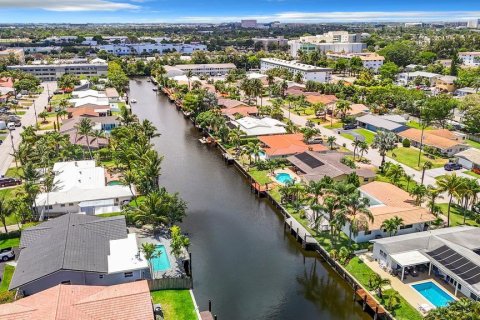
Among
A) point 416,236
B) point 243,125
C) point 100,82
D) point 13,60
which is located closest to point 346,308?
point 416,236

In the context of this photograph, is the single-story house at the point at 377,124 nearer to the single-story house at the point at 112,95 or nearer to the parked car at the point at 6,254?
the single-story house at the point at 112,95

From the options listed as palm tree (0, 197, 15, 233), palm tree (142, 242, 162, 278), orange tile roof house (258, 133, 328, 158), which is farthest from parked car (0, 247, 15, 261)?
orange tile roof house (258, 133, 328, 158)

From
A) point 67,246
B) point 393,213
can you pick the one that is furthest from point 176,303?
Answer: point 393,213

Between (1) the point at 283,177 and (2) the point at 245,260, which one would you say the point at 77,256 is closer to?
(2) the point at 245,260

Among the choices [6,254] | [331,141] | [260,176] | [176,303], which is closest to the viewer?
[176,303]

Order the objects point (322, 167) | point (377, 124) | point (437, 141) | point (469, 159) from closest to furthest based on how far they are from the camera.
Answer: point (322, 167) → point (469, 159) → point (437, 141) → point (377, 124)
